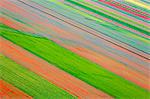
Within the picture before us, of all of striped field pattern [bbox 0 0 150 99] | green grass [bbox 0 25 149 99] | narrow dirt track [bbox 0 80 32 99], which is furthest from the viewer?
green grass [bbox 0 25 149 99]

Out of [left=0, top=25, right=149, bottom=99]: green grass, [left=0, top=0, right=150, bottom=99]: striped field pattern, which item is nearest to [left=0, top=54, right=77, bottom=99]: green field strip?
[left=0, top=0, right=150, bottom=99]: striped field pattern

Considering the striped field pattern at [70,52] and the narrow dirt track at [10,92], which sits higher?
the striped field pattern at [70,52]

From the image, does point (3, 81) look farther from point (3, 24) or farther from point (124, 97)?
point (124, 97)

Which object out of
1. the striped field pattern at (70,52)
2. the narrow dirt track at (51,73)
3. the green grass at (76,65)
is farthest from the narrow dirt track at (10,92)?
the green grass at (76,65)

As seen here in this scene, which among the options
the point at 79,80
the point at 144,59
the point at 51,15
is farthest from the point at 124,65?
the point at 51,15

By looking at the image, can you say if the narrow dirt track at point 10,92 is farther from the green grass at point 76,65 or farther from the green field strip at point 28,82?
the green grass at point 76,65

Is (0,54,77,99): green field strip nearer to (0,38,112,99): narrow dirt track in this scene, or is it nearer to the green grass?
(0,38,112,99): narrow dirt track

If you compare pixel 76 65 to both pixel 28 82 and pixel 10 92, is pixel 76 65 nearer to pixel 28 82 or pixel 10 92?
pixel 28 82
